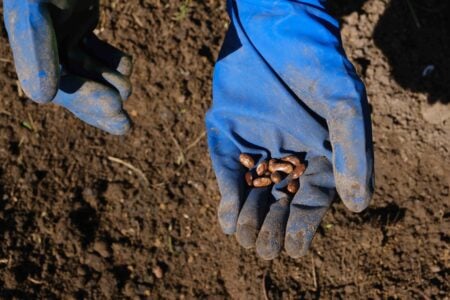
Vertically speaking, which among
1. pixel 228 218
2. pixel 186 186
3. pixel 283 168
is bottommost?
pixel 186 186

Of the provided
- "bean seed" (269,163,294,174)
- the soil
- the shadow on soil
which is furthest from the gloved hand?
the shadow on soil

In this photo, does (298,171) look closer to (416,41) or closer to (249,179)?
(249,179)

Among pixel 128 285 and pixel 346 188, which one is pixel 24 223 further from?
pixel 346 188

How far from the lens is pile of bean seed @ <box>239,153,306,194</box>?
2135 mm

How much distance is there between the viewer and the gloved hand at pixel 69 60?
1779 millimetres

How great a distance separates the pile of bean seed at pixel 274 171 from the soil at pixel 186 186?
59cm

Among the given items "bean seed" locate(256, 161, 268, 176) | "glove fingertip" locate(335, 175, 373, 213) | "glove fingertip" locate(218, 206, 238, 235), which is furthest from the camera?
"bean seed" locate(256, 161, 268, 176)

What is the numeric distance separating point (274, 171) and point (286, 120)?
0.18 meters

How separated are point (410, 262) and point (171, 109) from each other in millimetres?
1186

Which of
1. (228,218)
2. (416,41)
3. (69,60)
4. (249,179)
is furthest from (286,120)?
(416,41)

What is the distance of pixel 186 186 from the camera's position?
110 inches

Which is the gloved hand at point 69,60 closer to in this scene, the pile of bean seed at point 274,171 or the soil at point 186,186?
the pile of bean seed at point 274,171

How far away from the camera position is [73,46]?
2.17m

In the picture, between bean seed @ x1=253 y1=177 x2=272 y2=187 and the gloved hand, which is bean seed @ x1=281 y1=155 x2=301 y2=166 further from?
the gloved hand
